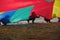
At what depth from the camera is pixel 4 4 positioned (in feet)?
7.38

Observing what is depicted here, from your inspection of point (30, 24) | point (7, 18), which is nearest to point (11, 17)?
point (7, 18)

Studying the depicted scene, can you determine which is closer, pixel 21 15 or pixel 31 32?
Answer: pixel 31 32

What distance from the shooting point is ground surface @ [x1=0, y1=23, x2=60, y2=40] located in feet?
6.05

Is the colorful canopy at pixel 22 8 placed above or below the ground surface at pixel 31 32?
above

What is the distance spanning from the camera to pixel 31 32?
2.02 metres

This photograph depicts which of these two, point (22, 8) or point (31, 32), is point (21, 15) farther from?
point (31, 32)

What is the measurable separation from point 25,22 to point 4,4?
0.32 metres

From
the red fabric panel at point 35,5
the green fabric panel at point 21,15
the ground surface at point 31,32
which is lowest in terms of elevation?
the ground surface at point 31,32

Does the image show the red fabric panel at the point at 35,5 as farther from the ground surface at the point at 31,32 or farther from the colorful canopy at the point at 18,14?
the ground surface at the point at 31,32

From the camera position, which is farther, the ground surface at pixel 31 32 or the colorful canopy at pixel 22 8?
the colorful canopy at pixel 22 8

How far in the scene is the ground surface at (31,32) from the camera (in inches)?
72.6

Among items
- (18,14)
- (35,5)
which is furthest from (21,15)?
(35,5)

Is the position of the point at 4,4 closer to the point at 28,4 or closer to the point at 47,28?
the point at 28,4

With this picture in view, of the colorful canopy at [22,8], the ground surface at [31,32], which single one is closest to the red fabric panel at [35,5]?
the colorful canopy at [22,8]
